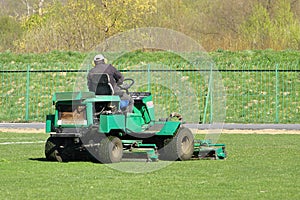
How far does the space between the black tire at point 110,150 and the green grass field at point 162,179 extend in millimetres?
252

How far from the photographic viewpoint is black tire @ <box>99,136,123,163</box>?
1556 centimetres

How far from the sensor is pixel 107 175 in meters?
13.8

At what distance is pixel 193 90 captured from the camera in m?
36.9

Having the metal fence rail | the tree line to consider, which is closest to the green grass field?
the metal fence rail

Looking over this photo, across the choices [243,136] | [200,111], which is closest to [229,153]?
[243,136]

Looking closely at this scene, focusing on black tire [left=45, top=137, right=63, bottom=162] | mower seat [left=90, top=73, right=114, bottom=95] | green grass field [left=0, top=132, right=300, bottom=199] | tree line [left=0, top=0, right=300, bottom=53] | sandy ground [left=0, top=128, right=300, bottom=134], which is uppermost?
tree line [left=0, top=0, right=300, bottom=53]

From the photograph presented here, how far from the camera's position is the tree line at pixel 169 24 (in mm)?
46000

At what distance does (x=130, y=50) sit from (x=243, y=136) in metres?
19.0

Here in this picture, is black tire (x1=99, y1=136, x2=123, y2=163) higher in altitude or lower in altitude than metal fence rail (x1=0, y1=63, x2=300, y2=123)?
lower

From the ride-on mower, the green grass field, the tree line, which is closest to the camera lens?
the green grass field

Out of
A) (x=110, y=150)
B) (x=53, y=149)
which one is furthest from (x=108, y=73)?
(x=53, y=149)

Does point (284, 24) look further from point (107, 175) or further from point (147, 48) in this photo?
point (107, 175)

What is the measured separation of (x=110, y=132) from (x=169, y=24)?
3496 cm

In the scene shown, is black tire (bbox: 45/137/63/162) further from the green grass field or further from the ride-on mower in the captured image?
the green grass field
